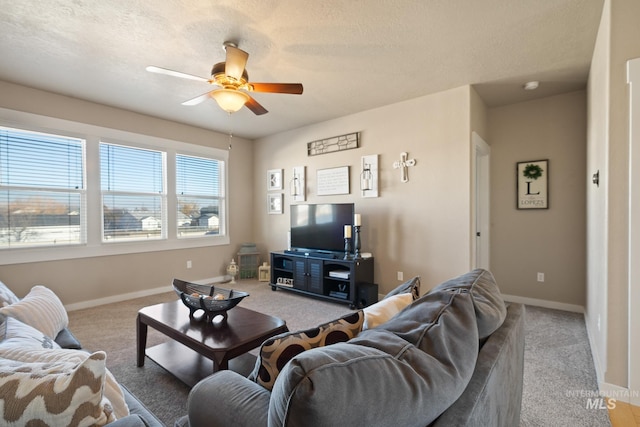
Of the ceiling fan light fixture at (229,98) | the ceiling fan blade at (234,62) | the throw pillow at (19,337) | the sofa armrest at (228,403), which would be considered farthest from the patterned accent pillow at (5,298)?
the ceiling fan blade at (234,62)

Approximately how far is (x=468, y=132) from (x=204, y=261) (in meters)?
4.31

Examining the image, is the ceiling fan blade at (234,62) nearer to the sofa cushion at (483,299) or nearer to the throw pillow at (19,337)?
the throw pillow at (19,337)

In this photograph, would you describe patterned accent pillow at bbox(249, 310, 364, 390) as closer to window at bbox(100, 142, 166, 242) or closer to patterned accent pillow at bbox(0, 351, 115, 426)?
patterned accent pillow at bbox(0, 351, 115, 426)

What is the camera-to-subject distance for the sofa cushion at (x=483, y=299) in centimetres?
103

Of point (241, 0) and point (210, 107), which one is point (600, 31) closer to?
point (241, 0)

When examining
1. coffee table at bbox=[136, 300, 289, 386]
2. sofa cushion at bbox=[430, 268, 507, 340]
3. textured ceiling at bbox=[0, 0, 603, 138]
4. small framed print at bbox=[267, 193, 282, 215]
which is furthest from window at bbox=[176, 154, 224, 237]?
sofa cushion at bbox=[430, 268, 507, 340]

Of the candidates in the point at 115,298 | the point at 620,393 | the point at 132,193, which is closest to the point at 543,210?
the point at 620,393

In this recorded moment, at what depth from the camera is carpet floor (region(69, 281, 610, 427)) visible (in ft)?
5.96

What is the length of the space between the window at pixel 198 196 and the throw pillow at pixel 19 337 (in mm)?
3725

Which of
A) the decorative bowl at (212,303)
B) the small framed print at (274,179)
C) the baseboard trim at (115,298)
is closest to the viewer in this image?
the decorative bowl at (212,303)

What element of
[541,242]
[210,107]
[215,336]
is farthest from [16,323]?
[541,242]

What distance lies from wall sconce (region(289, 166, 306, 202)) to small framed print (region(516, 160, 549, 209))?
3021 millimetres

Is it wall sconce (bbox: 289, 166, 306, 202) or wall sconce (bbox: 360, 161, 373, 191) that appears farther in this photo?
wall sconce (bbox: 289, 166, 306, 202)

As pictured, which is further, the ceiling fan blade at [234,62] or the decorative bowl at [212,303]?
the ceiling fan blade at [234,62]
